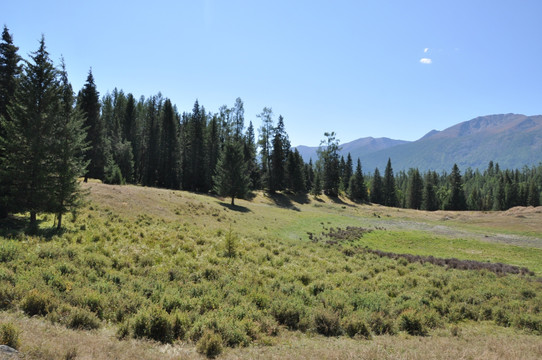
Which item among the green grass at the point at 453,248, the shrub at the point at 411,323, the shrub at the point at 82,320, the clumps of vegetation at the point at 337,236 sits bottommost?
the green grass at the point at 453,248

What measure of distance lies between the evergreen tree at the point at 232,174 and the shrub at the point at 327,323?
131 feet

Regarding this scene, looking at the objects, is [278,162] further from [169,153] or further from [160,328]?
[160,328]

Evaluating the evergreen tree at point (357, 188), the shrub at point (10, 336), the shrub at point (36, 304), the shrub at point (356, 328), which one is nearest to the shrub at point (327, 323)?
the shrub at point (356, 328)

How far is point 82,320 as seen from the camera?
7477mm

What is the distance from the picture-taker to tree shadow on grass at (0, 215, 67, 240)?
50.7 ft

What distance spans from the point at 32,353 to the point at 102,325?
2.53 m

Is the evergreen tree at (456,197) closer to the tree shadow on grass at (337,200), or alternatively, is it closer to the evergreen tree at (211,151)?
the tree shadow on grass at (337,200)

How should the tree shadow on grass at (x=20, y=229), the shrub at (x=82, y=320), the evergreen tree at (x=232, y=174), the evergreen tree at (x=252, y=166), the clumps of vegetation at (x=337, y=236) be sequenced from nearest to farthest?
the shrub at (x=82, y=320), the tree shadow on grass at (x=20, y=229), the clumps of vegetation at (x=337, y=236), the evergreen tree at (x=232, y=174), the evergreen tree at (x=252, y=166)

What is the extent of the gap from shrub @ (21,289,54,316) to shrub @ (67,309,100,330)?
0.80 metres

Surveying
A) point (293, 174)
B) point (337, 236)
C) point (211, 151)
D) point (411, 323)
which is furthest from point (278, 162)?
point (411, 323)

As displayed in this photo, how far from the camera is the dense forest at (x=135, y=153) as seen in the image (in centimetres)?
1819

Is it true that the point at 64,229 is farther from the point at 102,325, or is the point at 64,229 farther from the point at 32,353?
the point at 32,353

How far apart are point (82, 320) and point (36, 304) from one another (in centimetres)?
142

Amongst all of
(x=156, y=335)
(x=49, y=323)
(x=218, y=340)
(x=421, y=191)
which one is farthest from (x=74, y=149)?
(x=421, y=191)
